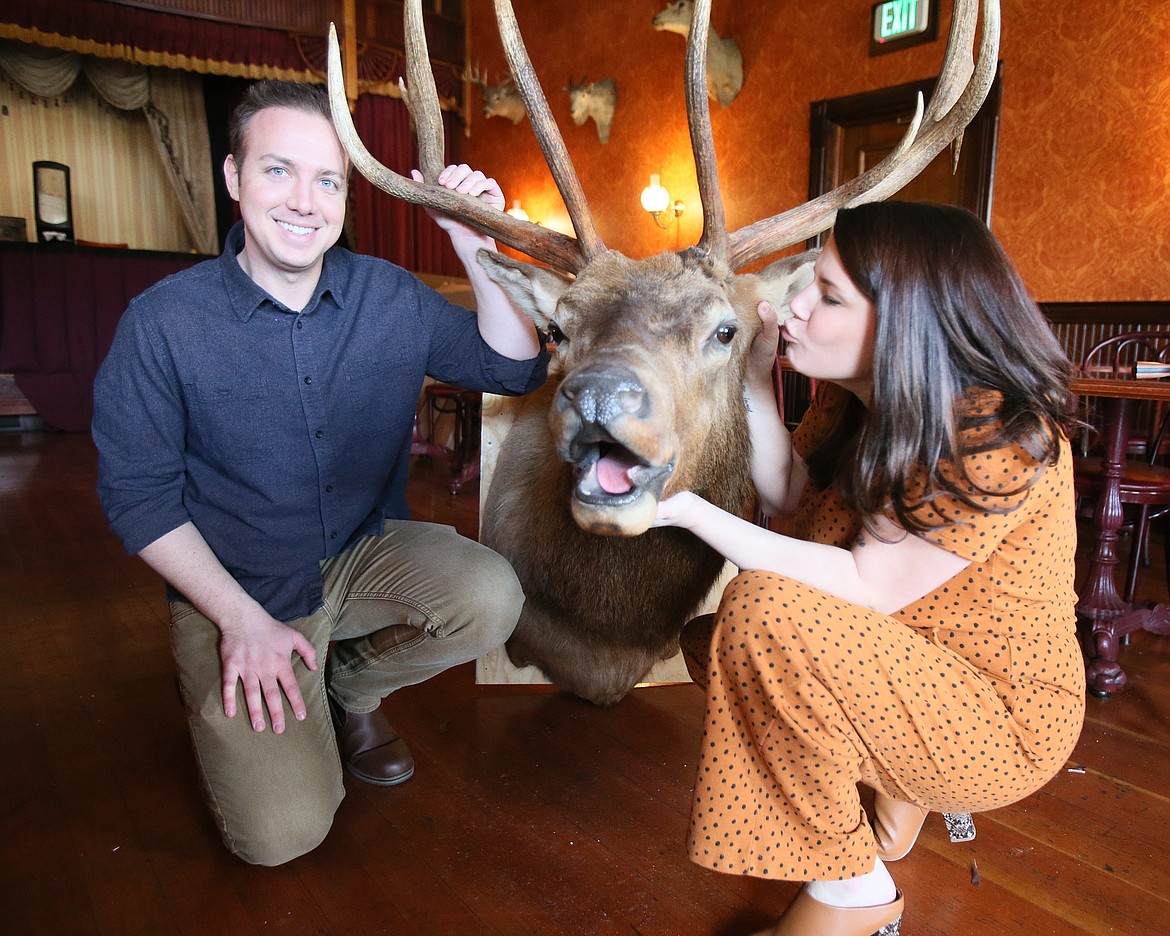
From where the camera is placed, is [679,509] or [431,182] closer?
[679,509]

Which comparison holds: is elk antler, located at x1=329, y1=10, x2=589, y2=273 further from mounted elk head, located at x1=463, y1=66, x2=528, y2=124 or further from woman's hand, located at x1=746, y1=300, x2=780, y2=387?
mounted elk head, located at x1=463, y1=66, x2=528, y2=124

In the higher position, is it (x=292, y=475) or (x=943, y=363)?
(x=943, y=363)

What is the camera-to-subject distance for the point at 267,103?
196cm

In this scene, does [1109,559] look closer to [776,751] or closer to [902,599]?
[902,599]

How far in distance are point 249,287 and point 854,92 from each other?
711cm

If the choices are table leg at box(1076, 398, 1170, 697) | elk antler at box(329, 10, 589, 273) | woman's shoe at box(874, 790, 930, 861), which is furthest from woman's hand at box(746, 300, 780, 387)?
table leg at box(1076, 398, 1170, 697)

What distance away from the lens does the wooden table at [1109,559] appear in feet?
8.96

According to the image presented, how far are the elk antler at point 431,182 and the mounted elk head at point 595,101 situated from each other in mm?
8562

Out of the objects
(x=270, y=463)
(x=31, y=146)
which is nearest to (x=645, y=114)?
(x=31, y=146)

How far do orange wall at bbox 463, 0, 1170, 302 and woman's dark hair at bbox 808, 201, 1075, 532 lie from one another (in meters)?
5.66

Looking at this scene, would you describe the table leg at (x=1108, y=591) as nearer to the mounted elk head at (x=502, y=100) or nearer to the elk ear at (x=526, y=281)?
the elk ear at (x=526, y=281)

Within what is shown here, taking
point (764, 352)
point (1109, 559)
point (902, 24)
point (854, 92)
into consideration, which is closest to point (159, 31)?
point (854, 92)

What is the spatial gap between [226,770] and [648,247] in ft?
29.4

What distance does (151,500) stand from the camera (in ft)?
5.87
